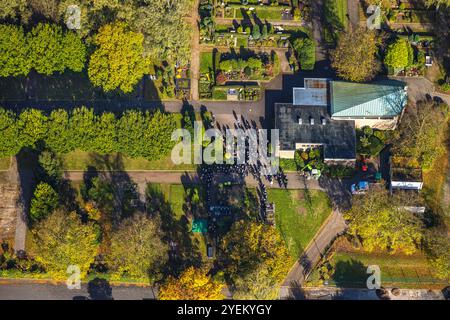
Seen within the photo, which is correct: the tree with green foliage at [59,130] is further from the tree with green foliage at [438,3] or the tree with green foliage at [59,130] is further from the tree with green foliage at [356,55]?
the tree with green foliage at [438,3]

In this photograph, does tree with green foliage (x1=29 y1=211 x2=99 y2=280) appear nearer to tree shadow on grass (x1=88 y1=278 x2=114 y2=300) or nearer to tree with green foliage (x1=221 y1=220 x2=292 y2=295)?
tree shadow on grass (x1=88 y1=278 x2=114 y2=300)

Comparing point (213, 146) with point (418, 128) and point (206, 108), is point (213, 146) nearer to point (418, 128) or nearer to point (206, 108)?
point (206, 108)

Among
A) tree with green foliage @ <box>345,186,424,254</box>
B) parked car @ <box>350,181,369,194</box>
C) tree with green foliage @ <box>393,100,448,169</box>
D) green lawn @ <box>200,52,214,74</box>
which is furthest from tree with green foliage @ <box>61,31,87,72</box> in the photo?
tree with green foliage @ <box>393,100,448,169</box>

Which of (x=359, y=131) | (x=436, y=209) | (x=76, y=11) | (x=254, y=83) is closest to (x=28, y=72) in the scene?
(x=76, y=11)

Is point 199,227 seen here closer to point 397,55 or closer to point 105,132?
point 105,132

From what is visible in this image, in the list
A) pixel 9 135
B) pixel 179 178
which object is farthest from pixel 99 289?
pixel 9 135
